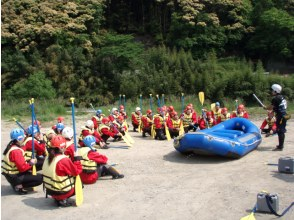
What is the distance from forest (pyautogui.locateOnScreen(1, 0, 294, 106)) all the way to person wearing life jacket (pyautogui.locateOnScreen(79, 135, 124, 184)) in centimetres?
1645

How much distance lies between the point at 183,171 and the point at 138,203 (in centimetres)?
220

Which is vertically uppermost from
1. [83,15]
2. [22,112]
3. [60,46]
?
[83,15]

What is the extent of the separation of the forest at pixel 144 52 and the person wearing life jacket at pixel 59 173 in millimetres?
17946

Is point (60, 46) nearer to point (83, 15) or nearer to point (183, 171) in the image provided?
point (83, 15)

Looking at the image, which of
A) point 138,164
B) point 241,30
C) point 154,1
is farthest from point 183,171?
point 154,1

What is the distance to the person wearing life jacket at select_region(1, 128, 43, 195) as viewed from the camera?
7125 millimetres

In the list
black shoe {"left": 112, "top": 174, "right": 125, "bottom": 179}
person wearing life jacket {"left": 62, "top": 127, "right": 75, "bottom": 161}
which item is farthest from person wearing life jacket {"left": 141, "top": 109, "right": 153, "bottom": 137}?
person wearing life jacket {"left": 62, "top": 127, "right": 75, "bottom": 161}

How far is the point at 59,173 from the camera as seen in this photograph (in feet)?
21.2

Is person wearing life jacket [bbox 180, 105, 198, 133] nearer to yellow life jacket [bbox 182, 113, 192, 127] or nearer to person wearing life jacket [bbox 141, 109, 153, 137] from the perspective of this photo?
yellow life jacket [bbox 182, 113, 192, 127]

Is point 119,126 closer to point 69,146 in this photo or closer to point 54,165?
point 69,146

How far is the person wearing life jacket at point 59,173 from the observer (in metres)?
6.47

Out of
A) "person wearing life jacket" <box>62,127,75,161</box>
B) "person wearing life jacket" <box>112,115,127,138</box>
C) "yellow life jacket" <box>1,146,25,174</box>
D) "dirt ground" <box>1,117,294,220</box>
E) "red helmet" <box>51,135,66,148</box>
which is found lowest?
"dirt ground" <box>1,117,294,220</box>

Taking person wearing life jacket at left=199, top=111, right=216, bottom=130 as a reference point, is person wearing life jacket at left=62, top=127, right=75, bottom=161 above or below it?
above

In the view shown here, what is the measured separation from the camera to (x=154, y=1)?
103 feet
